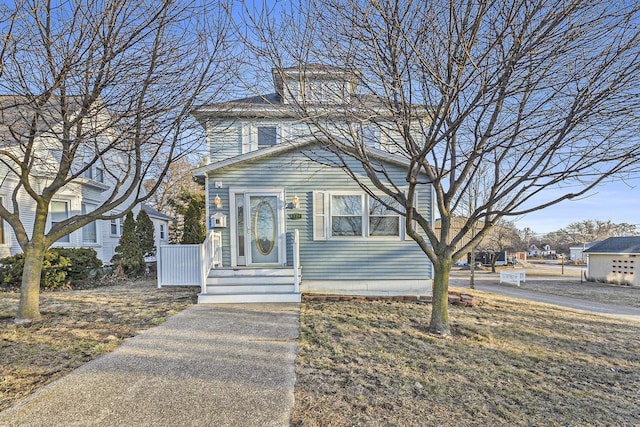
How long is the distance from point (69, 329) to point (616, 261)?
2335cm

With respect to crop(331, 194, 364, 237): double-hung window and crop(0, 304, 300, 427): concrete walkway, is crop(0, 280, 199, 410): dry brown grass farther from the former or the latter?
crop(331, 194, 364, 237): double-hung window

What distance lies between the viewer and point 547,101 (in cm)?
464

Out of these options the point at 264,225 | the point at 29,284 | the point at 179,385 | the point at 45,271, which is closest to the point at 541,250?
the point at 264,225

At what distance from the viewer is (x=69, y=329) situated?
15.8ft

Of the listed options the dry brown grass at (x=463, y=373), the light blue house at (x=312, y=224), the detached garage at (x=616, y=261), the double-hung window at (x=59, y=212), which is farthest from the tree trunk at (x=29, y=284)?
the detached garage at (x=616, y=261)

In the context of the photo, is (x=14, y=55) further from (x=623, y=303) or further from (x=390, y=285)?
(x=623, y=303)

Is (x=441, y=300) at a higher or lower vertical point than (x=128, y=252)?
lower

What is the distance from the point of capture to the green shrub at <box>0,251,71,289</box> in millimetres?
8531

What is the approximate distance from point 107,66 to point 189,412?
4550 millimetres

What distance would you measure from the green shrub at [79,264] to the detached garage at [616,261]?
941 inches

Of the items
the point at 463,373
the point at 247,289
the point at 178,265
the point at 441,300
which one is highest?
the point at 178,265

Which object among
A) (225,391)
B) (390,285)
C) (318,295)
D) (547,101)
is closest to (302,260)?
(318,295)

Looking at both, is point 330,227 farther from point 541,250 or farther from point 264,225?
point 541,250

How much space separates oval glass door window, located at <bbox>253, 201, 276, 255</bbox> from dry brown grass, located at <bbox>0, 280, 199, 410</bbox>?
1989 millimetres
